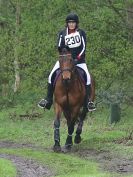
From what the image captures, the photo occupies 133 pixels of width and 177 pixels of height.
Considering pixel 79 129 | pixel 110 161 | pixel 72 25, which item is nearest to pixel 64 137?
pixel 79 129

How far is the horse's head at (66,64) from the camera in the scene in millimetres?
13250

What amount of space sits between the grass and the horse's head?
6.66ft

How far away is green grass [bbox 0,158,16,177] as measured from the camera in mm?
10172

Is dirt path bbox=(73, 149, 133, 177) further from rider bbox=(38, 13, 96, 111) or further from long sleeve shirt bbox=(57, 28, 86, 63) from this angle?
long sleeve shirt bbox=(57, 28, 86, 63)

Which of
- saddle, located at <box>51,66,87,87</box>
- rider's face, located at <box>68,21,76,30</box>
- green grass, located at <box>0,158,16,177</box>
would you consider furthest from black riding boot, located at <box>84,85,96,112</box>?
green grass, located at <box>0,158,16,177</box>

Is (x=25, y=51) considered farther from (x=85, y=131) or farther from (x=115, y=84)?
(x=85, y=131)

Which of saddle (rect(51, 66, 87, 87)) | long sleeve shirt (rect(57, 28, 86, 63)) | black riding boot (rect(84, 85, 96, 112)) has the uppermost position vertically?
long sleeve shirt (rect(57, 28, 86, 63))

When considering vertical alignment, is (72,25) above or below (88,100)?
above

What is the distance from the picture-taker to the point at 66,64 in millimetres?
13273

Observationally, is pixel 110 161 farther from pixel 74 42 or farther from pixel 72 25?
pixel 72 25

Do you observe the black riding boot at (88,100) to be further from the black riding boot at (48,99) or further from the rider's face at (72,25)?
the rider's face at (72,25)

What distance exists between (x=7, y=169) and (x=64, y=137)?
6.16 m

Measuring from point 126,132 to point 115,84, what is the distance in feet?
23.2

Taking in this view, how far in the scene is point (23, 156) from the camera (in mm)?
12922
